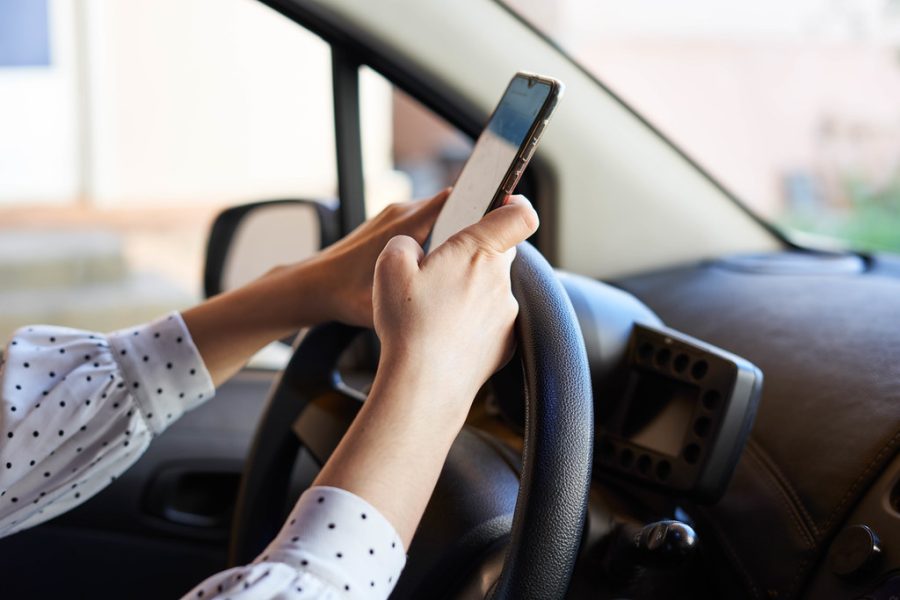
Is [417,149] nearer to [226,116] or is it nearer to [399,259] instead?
[226,116]

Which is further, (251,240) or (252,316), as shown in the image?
(251,240)

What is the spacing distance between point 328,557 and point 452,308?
0.55 ft

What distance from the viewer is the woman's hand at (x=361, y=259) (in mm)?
886

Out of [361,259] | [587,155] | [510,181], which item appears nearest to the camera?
[510,181]

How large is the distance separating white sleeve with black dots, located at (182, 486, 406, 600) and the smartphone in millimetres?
227

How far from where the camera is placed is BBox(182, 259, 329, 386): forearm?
0.94m

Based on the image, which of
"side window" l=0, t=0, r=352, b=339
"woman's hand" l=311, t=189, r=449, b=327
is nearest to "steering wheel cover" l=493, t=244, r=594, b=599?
"woman's hand" l=311, t=189, r=449, b=327

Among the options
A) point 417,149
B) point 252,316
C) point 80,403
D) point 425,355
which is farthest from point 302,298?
point 417,149

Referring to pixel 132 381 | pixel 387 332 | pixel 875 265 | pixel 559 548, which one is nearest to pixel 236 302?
pixel 132 381

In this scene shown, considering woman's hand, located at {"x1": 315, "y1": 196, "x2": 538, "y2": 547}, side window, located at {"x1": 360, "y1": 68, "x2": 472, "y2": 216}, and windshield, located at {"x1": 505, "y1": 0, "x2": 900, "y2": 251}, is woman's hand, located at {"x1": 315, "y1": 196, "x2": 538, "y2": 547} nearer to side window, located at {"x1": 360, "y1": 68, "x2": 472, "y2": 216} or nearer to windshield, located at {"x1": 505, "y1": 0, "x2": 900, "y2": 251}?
windshield, located at {"x1": 505, "y1": 0, "x2": 900, "y2": 251}

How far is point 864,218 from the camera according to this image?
11.6 ft

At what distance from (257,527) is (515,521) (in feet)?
1.50

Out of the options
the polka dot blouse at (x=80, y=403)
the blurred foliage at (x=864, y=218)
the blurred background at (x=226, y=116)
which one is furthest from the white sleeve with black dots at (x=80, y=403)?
the blurred background at (x=226, y=116)

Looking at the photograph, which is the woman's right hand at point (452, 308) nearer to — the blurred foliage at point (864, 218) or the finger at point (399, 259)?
the finger at point (399, 259)
